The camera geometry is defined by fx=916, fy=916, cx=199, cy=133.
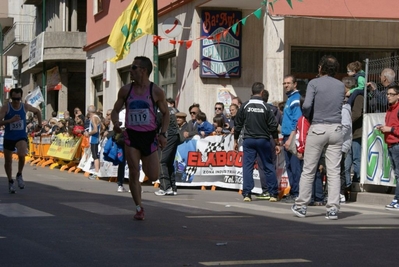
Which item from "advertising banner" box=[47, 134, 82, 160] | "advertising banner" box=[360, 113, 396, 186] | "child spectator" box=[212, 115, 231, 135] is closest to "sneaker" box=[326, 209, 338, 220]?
"advertising banner" box=[360, 113, 396, 186]

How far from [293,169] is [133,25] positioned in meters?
11.2

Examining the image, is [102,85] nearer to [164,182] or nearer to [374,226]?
[164,182]

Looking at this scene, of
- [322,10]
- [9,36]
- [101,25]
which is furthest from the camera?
[9,36]

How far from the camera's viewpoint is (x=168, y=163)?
55.7ft

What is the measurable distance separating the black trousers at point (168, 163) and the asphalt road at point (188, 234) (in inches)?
83.7

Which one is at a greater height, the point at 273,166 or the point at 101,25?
the point at 101,25

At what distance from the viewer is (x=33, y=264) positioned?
716cm

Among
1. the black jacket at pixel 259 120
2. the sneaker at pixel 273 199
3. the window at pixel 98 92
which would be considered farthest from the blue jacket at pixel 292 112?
the window at pixel 98 92

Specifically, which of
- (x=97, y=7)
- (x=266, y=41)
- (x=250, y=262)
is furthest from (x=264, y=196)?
(x=97, y=7)

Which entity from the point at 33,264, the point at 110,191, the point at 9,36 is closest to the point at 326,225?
the point at 33,264

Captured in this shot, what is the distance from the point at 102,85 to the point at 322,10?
14.7m

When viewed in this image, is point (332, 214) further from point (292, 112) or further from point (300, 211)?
point (292, 112)

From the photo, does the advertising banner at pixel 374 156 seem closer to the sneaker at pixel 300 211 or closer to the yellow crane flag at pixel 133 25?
the sneaker at pixel 300 211

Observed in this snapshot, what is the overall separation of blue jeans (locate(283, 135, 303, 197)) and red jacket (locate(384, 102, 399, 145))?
5.48 ft
